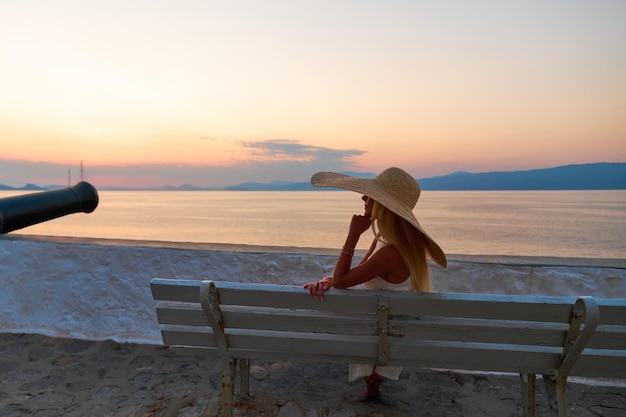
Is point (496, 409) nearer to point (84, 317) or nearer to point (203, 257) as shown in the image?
point (203, 257)

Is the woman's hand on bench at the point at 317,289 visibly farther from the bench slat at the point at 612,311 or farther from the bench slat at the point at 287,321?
the bench slat at the point at 612,311

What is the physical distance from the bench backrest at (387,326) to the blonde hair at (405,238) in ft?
0.92

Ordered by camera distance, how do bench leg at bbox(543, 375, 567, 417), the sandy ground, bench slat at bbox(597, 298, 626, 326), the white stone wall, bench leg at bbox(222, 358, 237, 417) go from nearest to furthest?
bench slat at bbox(597, 298, 626, 326) → bench leg at bbox(543, 375, 567, 417) → bench leg at bbox(222, 358, 237, 417) → the sandy ground → the white stone wall

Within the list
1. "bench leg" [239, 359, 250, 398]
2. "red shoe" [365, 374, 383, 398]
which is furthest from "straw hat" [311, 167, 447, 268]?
"bench leg" [239, 359, 250, 398]

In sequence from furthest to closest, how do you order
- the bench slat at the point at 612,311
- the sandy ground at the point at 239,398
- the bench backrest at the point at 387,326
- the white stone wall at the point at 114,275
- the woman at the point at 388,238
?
the white stone wall at the point at 114,275 < the sandy ground at the point at 239,398 < the woman at the point at 388,238 < the bench backrest at the point at 387,326 < the bench slat at the point at 612,311

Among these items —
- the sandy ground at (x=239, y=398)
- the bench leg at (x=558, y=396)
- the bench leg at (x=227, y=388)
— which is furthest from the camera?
the sandy ground at (x=239, y=398)

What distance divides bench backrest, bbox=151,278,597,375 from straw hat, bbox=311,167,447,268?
401 millimetres

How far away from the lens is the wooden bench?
7.40 ft

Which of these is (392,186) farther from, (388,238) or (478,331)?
(478,331)

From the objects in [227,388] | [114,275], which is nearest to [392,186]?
[227,388]

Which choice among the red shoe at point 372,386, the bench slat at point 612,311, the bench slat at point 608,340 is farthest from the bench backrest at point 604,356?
the red shoe at point 372,386

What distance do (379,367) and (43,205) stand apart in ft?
16.6

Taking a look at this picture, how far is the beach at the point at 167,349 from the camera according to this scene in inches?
122

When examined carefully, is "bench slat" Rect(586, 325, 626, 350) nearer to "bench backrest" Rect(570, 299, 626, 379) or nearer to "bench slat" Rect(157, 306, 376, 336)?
"bench backrest" Rect(570, 299, 626, 379)
